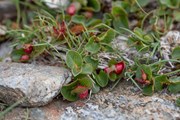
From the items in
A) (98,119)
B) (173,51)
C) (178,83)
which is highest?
(173,51)

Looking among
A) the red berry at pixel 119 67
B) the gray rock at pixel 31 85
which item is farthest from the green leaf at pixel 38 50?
the red berry at pixel 119 67

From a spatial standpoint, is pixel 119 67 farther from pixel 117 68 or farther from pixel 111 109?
pixel 111 109

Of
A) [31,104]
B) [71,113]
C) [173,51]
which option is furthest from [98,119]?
[173,51]

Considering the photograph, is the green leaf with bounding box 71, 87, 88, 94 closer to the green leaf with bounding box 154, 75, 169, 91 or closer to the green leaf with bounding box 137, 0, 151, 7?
the green leaf with bounding box 154, 75, 169, 91

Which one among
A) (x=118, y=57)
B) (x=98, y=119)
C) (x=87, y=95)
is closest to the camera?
(x=98, y=119)

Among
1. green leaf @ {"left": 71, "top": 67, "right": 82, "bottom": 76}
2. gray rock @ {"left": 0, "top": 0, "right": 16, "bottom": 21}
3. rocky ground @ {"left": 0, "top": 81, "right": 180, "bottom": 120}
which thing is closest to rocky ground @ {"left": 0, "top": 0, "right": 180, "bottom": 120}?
rocky ground @ {"left": 0, "top": 81, "right": 180, "bottom": 120}

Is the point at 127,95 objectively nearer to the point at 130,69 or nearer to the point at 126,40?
the point at 130,69

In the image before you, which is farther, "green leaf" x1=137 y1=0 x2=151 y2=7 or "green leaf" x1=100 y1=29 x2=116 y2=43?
"green leaf" x1=137 y1=0 x2=151 y2=7
